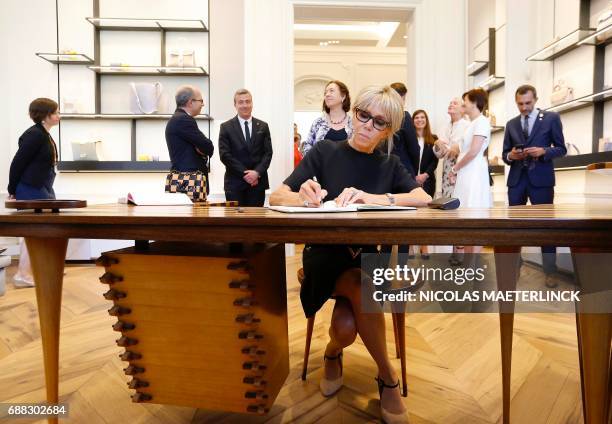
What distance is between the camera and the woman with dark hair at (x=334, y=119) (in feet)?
10.8

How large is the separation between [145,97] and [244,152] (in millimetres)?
1482

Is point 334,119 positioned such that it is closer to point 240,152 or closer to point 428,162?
point 240,152

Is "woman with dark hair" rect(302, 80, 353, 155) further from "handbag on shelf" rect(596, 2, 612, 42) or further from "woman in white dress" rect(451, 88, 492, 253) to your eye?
"handbag on shelf" rect(596, 2, 612, 42)

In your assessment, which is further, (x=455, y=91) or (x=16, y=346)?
(x=455, y=91)

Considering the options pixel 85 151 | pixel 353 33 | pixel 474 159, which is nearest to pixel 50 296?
pixel 474 159

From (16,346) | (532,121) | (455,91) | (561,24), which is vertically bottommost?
(16,346)

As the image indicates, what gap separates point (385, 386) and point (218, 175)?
3701 millimetres

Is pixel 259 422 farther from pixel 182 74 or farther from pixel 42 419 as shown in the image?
pixel 182 74

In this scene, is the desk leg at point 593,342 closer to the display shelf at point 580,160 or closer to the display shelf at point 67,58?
the display shelf at point 580,160

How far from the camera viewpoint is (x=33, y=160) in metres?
3.43

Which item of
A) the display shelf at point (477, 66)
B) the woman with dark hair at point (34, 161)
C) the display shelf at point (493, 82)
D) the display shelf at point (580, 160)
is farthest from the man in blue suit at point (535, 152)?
the woman with dark hair at point (34, 161)

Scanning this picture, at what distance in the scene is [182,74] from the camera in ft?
15.7

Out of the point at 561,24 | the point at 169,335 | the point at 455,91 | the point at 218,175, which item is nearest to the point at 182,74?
the point at 218,175

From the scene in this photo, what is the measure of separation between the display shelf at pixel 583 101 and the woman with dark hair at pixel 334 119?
72.2 inches
